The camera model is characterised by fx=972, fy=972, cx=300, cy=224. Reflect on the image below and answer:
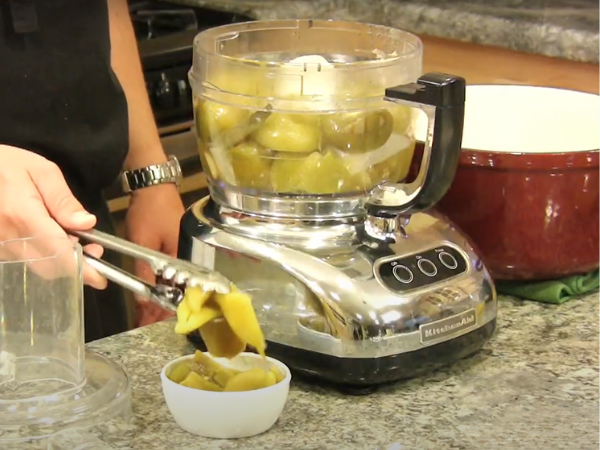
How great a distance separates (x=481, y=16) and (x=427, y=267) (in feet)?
3.45

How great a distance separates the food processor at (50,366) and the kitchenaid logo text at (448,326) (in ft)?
0.82

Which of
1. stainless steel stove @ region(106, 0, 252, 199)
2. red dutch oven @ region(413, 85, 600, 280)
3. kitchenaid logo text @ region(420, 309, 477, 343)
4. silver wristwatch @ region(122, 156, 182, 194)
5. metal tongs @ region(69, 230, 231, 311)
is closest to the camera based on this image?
metal tongs @ region(69, 230, 231, 311)

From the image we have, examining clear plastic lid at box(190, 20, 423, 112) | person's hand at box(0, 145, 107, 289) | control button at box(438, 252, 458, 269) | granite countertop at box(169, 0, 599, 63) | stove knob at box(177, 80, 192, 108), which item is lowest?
stove knob at box(177, 80, 192, 108)

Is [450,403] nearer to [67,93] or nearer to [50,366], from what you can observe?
[50,366]

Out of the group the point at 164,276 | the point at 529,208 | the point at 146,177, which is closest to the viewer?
the point at 164,276

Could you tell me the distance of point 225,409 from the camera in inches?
28.5

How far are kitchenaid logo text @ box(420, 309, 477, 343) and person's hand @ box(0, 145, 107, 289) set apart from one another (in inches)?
10.6

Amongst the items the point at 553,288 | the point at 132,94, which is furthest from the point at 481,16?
the point at 553,288

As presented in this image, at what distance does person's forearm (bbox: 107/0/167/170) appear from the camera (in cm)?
121

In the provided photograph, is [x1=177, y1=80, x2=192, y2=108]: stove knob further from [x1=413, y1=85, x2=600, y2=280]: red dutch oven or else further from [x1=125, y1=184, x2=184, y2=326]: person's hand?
[x1=413, y1=85, x2=600, y2=280]: red dutch oven

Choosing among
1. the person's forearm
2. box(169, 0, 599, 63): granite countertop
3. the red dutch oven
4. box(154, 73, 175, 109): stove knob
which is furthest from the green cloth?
box(154, 73, 175, 109): stove knob

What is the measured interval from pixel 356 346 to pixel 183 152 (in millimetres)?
1024

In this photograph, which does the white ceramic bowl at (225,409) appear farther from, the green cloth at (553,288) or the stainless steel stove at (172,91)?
the stainless steel stove at (172,91)

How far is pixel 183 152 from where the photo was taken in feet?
5.76
